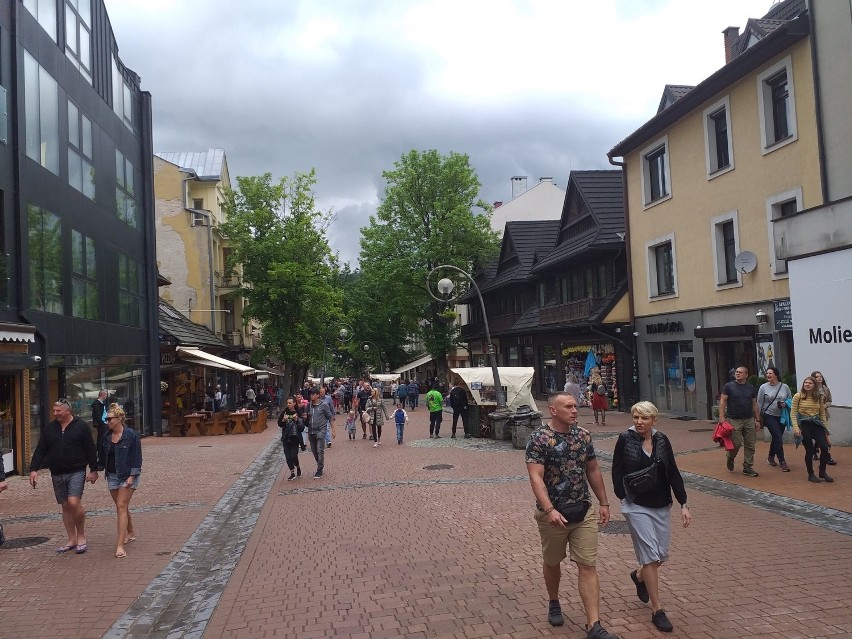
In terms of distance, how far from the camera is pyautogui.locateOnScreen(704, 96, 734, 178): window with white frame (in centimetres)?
1980

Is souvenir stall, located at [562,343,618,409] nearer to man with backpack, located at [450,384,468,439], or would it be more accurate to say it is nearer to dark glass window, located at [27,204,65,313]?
man with backpack, located at [450,384,468,439]

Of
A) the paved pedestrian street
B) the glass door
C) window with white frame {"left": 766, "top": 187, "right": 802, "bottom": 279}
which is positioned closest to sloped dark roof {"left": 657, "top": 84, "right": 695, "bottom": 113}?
window with white frame {"left": 766, "top": 187, "right": 802, "bottom": 279}

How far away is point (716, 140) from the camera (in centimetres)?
2027

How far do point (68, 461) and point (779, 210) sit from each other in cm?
1585

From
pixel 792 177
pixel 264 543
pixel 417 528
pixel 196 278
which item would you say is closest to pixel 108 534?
pixel 264 543

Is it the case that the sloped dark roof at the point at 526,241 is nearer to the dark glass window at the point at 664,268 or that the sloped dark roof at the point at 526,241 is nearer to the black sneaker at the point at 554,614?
the dark glass window at the point at 664,268

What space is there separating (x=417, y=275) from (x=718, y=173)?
1016 inches

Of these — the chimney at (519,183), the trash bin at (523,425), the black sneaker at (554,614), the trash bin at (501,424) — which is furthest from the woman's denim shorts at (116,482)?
the chimney at (519,183)

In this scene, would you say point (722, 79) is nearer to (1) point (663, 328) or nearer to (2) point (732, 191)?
(2) point (732, 191)

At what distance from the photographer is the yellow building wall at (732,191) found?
53.8 feet

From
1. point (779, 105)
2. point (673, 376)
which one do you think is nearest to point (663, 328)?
point (673, 376)

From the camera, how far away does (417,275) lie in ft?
145

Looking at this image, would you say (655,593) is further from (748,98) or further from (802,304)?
(748,98)

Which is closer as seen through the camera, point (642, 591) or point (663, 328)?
point (642, 591)
